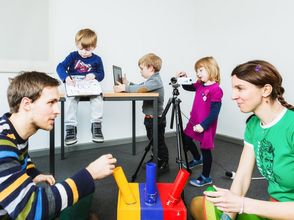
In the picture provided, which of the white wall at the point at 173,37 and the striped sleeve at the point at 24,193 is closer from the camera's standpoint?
the striped sleeve at the point at 24,193

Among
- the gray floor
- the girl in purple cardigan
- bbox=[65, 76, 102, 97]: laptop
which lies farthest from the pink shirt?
bbox=[65, 76, 102, 97]: laptop

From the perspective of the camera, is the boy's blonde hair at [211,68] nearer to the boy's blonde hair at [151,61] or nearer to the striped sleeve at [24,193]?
the boy's blonde hair at [151,61]

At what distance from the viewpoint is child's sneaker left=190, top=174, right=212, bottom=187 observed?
215 cm

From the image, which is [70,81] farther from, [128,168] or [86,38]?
[128,168]

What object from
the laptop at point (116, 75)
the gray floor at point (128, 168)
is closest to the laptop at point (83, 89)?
the laptop at point (116, 75)

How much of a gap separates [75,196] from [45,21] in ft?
8.24

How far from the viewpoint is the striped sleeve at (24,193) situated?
2.56ft

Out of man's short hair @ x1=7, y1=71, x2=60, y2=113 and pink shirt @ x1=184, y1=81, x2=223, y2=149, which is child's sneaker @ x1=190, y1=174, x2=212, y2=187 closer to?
pink shirt @ x1=184, y1=81, x2=223, y2=149

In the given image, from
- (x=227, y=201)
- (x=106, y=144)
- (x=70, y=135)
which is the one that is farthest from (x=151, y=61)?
(x=227, y=201)

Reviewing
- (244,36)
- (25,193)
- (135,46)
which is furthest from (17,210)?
(244,36)

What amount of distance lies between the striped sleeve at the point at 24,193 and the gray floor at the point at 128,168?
2.71ft

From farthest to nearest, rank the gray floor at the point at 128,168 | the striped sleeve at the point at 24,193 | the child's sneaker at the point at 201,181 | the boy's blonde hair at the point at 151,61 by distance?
the boy's blonde hair at the point at 151,61 < the child's sneaker at the point at 201,181 < the gray floor at the point at 128,168 < the striped sleeve at the point at 24,193

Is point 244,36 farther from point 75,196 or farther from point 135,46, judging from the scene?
point 75,196

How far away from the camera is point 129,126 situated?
3.63 metres
